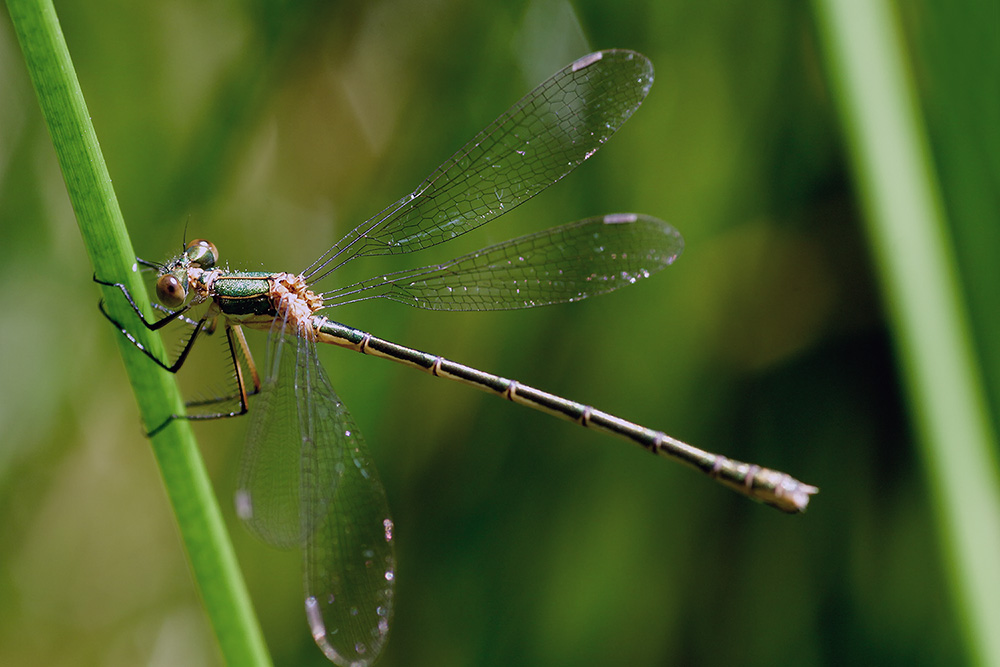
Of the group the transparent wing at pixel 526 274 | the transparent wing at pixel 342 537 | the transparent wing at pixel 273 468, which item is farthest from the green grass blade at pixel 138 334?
the transparent wing at pixel 526 274

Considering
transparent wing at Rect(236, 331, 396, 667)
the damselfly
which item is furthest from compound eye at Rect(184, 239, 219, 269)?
transparent wing at Rect(236, 331, 396, 667)

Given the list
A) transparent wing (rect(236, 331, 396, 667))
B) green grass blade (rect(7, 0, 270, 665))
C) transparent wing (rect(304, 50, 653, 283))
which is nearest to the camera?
green grass blade (rect(7, 0, 270, 665))

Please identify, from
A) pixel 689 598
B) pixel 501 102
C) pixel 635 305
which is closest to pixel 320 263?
pixel 501 102

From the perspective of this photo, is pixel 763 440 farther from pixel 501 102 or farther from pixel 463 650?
pixel 501 102

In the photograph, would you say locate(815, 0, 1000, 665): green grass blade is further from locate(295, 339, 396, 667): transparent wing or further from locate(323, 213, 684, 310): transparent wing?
locate(295, 339, 396, 667): transparent wing

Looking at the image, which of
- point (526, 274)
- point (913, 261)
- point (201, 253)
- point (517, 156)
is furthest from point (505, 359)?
point (913, 261)

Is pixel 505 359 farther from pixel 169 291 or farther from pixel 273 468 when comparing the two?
pixel 169 291
